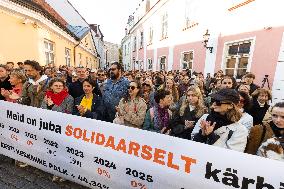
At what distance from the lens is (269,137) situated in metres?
2.71

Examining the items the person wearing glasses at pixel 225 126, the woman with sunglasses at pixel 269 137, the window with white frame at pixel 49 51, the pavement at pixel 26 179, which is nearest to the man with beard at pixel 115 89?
the pavement at pixel 26 179

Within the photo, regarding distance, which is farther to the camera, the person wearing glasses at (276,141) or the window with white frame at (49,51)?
the window with white frame at (49,51)

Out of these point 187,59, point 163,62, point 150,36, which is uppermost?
point 150,36

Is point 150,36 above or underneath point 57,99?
above

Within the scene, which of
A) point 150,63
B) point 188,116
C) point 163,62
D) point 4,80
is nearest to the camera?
point 188,116

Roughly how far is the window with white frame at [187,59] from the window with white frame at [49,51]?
790 centimetres

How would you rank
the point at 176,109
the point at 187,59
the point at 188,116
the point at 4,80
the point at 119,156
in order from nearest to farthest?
the point at 119,156
the point at 188,116
the point at 176,109
the point at 4,80
the point at 187,59

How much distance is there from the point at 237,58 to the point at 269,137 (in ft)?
23.8

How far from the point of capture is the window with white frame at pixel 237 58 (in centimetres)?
883

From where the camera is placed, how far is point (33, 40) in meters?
9.41

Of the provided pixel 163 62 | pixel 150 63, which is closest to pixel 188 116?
pixel 163 62

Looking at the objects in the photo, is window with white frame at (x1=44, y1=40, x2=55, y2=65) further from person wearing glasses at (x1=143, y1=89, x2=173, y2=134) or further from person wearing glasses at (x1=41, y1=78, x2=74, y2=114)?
person wearing glasses at (x1=143, y1=89, x2=173, y2=134)

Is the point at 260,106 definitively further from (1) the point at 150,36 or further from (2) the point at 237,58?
(1) the point at 150,36

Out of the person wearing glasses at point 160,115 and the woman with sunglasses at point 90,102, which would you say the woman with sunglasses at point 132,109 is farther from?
the woman with sunglasses at point 90,102
